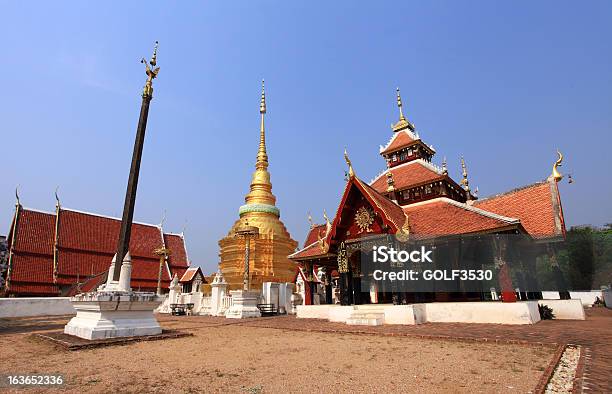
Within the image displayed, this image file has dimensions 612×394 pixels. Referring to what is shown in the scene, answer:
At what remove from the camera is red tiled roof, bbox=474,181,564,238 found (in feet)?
43.9

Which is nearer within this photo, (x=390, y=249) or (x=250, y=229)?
(x=390, y=249)

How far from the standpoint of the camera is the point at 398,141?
21641 millimetres

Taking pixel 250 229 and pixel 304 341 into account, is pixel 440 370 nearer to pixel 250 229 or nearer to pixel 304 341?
pixel 304 341

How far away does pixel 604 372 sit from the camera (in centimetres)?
474

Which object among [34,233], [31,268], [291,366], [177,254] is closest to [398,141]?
[291,366]

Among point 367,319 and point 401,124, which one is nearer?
point 367,319

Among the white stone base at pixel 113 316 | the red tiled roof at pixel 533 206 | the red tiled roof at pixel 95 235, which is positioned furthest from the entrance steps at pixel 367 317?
the red tiled roof at pixel 95 235

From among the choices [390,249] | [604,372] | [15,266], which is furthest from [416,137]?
[15,266]

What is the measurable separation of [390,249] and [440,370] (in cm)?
905

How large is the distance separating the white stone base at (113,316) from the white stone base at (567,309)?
14.9 metres

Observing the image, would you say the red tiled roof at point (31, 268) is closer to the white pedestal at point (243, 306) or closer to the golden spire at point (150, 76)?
the white pedestal at point (243, 306)

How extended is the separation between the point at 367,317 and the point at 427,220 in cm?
513

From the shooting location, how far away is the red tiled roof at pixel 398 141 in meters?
20.9

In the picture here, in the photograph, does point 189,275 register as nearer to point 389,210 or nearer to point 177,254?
point 177,254
